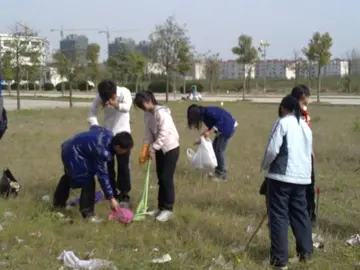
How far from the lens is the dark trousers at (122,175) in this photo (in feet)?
20.7

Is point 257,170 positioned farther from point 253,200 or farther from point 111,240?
point 111,240

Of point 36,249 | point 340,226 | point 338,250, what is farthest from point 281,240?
point 36,249

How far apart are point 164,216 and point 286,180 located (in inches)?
71.8

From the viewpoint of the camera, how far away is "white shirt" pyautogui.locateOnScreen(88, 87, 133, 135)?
6.22 metres

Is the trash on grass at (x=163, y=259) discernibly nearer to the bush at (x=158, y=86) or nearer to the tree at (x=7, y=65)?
the tree at (x=7, y=65)

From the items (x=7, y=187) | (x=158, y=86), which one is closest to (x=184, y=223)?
(x=7, y=187)

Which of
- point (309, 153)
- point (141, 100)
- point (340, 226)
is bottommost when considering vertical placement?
point (340, 226)

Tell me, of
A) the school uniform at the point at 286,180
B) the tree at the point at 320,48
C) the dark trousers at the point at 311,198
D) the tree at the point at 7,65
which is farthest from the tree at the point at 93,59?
the school uniform at the point at 286,180

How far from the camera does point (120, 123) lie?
6.37m

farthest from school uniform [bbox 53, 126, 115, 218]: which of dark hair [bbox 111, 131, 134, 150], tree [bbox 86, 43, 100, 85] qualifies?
tree [bbox 86, 43, 100, 85]

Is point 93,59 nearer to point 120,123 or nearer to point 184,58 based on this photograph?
point 184,58

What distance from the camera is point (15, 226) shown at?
5340mm

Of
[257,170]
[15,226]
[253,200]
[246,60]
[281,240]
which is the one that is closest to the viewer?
[281,240]

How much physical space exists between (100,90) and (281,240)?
2.75 meters
